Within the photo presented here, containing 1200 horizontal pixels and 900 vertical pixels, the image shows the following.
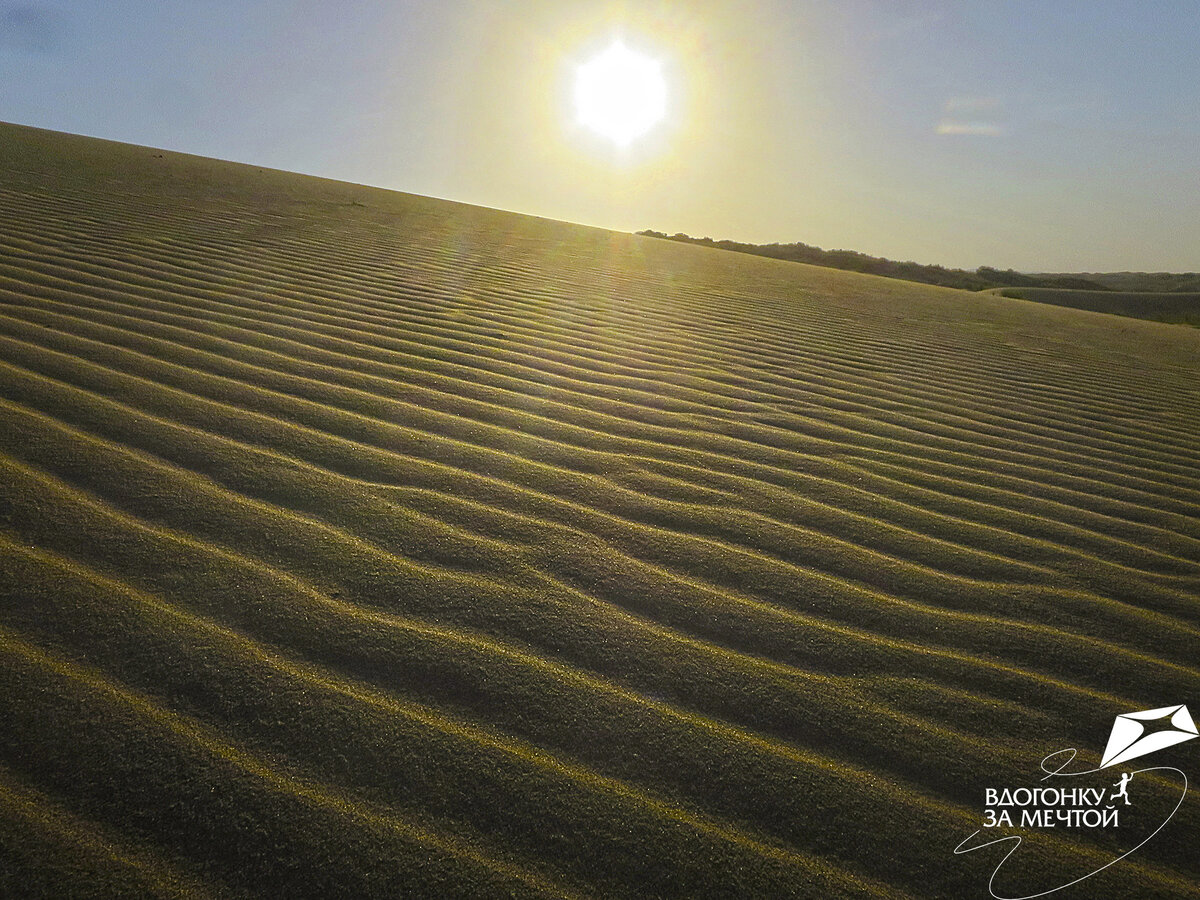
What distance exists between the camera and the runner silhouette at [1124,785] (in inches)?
52.7

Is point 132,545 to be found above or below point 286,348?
below

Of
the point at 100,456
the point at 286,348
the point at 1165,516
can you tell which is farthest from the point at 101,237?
the point at 1165,516

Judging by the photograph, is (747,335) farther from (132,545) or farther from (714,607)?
(132,545)

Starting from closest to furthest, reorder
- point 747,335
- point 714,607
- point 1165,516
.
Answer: point 714,607 → point 1165,516 → point 747,335

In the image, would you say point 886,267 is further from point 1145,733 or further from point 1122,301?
point 1145,733

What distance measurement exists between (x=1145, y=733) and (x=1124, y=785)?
202 mm

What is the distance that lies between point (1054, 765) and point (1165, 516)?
5.69 ft

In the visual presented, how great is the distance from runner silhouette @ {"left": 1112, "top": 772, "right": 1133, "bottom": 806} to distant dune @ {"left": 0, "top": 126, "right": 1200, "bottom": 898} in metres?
0.06

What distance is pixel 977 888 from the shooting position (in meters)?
1.13
